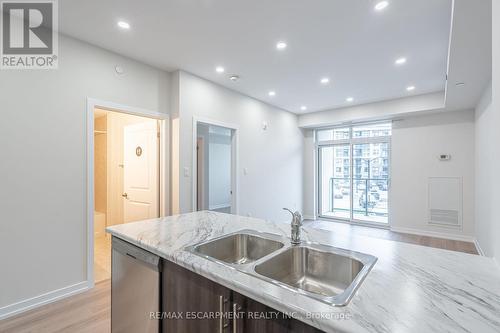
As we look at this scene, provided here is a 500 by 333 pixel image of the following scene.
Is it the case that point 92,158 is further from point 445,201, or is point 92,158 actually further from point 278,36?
point 445,201

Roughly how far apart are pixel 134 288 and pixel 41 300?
1634mm

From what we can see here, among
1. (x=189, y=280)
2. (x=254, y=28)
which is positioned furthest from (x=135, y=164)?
(x=189, y=280)

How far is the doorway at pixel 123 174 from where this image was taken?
339cm

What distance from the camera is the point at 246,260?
5.16 ft

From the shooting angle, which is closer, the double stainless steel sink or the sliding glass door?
the double stainless steel sink

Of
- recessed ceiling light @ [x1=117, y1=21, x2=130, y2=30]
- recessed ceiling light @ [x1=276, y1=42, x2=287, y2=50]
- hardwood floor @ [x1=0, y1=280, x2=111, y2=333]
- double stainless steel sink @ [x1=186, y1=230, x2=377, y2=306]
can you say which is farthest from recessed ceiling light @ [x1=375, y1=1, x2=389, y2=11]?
hardwood floor @ [x1=0, y1=280, x2=111, y2=333]

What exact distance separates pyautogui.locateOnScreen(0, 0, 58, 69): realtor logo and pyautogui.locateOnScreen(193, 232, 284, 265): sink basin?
2.49m

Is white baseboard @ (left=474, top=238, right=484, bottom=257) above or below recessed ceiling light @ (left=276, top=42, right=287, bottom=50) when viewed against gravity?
below

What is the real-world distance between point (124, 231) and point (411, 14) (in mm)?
3060

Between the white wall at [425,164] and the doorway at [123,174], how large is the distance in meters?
4.91

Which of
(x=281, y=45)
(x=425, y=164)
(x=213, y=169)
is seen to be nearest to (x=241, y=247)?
(x=281, y=45)

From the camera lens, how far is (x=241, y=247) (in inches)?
63.3

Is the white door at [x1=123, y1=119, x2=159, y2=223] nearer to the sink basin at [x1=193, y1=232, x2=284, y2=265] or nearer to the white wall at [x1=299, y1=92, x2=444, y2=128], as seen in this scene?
the sink basin at [x1=193, y1=232, x2=284, y2=265]

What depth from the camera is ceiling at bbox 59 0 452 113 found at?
2098mm
